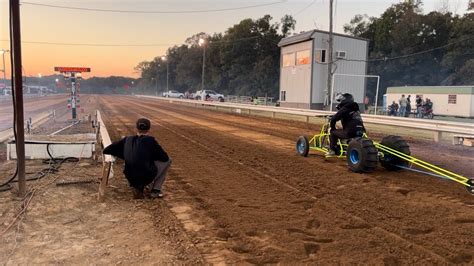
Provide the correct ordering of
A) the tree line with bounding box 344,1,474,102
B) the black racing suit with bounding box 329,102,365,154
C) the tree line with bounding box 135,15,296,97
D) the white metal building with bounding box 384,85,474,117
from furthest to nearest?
the tree line with bounding box 135,15,296,97 < the tree line with bounding box 344,1,474,102 < the white metal building with bounding box 384,85,474,117 < the black racing suit with bounding box 329,102,365,154

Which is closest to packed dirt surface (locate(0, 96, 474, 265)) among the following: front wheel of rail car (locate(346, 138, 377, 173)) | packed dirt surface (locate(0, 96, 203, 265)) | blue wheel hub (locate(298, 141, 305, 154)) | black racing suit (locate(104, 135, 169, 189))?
packed dirt surface (locate(0, 96, 203, 265))

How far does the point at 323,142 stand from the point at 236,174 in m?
3.24

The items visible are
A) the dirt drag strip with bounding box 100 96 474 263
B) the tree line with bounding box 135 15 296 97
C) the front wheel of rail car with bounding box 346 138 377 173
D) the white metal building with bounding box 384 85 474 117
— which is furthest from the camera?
the tree line with bounding box 135 15 296 97

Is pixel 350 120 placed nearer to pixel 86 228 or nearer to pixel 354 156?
pixel 354 156

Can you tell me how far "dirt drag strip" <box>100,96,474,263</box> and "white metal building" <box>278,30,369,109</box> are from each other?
2679 centimetres

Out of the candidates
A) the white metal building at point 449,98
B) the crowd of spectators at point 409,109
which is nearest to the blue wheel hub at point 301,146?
the crowd of spectators at point 409,109

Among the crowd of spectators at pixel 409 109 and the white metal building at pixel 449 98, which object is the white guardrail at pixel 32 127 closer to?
the crowd of spectators at pixel 409 109

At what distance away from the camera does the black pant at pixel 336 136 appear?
371 inches

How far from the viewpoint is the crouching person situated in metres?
6.47

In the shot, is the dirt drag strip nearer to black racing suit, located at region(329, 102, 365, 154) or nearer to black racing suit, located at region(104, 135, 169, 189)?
black racing suit, located at region(104, 135, 169, 189)

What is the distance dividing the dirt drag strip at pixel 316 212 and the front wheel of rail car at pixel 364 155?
0.18 m

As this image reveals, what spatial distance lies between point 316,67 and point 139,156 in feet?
102

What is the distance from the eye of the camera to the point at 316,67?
35812 mm

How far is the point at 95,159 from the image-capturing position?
957 centimetres
